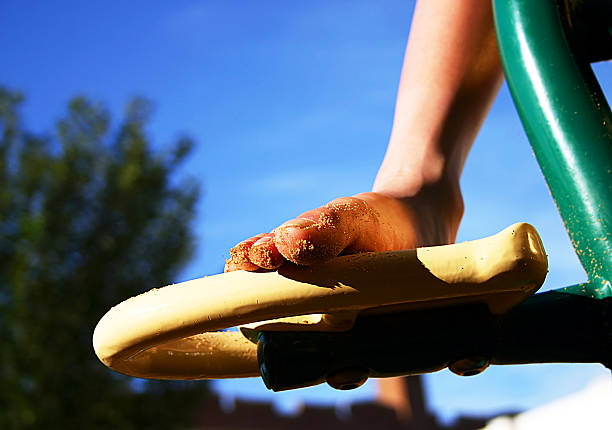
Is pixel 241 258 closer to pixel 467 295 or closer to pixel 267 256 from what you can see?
pixel 267 256

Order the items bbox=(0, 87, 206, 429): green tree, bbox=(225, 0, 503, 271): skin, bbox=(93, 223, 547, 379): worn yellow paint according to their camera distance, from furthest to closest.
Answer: bbox=(0, 87, 206, 429): green tree < bbox=(225, 0, 503, 271): skin < bbox=(93, 223, 547, 379): worn yellow paint

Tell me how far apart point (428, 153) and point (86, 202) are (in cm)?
659

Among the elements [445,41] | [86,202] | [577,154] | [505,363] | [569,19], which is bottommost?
[505,363]

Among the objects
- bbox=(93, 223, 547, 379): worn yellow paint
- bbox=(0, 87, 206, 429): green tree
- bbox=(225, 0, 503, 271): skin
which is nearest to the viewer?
bbox=(93, 223, 547, 379): worn yellow paint

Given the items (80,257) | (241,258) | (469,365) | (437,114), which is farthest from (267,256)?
(80,257)

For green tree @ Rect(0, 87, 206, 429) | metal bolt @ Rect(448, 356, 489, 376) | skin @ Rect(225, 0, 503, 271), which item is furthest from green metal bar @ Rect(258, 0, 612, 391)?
green tree @ Rect(0, 87, 206, 429)

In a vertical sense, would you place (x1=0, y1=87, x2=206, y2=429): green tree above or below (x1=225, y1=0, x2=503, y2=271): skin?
above

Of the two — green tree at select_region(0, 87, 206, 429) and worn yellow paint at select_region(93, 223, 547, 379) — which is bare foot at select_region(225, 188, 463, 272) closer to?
worn yellow paint at select_region(93, 223, 547, 379)

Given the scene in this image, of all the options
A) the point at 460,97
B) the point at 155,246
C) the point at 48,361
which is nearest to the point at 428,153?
the point at 460,97

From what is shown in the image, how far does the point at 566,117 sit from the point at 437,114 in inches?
10.4

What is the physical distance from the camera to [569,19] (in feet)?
1.59

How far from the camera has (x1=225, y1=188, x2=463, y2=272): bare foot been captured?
40cm

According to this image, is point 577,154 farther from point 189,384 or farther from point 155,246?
point 155,246

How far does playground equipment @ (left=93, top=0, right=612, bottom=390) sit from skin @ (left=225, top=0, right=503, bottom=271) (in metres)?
0.19
